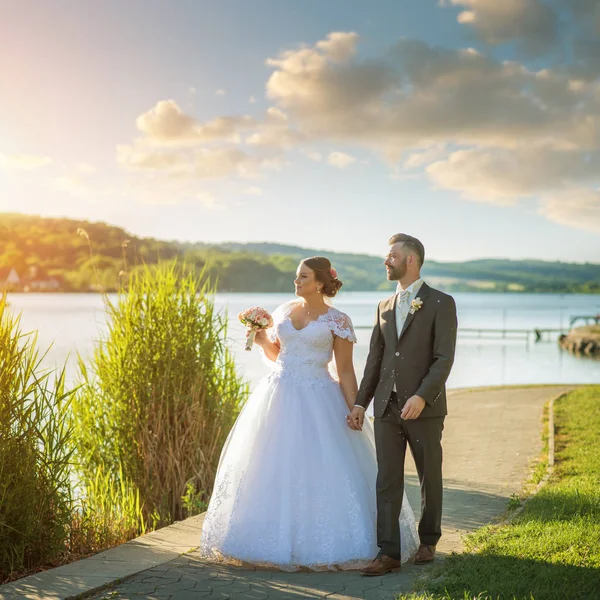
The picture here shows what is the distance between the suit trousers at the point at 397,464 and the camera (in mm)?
5238

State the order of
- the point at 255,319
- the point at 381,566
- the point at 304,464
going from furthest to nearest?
the point at 255,319
the point at 304,464
the point at 381,566

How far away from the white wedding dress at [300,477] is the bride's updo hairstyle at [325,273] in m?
0.20

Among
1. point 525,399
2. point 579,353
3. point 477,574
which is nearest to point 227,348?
point 477,574

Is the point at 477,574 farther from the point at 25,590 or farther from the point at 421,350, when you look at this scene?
the point at 25,590

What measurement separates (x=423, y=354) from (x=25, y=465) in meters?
3.07

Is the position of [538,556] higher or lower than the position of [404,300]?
lower

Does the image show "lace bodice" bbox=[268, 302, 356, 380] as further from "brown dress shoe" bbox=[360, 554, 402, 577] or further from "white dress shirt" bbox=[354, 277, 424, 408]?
"brown dress shoe" bbox=[360, 554, 402, 577]

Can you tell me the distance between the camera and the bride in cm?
540

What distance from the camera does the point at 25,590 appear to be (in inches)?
197

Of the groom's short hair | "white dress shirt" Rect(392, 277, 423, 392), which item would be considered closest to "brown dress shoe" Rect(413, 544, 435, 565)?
"white dress shirt" Rect(392, 277, 423, 392)

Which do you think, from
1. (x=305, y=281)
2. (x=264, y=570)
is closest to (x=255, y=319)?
(x=305, y=281)

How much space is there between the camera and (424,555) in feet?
18.0

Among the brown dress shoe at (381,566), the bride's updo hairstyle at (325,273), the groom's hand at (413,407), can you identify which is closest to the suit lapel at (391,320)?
the groom's hand at (413,407)

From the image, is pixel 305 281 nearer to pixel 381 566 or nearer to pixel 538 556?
pixel 381 566
